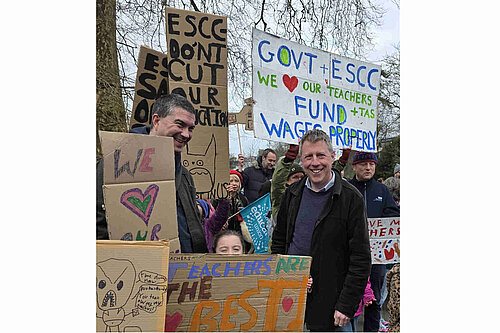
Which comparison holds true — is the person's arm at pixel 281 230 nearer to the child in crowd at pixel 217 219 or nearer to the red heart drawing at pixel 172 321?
the child in crowd at pixel 217 219

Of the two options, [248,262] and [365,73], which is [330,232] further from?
[365,73]

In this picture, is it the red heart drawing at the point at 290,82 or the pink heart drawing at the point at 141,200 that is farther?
the red heart drawing at the point at 290,82

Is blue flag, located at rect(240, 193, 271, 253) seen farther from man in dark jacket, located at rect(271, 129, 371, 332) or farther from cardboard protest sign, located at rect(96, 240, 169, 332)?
cardboard protest sign, located at rect(96, 240, 169, 332)

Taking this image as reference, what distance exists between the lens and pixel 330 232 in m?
2.58

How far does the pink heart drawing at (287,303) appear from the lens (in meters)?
1.98

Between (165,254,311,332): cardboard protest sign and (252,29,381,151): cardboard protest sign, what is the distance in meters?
1.20

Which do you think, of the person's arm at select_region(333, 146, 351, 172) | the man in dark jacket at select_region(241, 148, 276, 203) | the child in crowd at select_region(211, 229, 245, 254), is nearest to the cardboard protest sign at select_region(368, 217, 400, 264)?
the person's arm at select_region(333, 146, 351, 172)

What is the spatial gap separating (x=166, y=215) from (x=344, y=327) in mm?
1205

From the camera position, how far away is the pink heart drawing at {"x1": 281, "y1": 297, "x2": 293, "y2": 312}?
Answer: 1.98 meters

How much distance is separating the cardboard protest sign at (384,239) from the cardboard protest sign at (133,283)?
2.89 m

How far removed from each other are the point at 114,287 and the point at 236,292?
48 cm

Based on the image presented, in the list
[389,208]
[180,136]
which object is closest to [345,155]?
[389,208]

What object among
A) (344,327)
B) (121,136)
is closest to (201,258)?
(121,136)

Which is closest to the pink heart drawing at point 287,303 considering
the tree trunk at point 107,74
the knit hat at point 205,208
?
the knit hat at point 205,208
